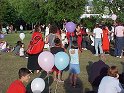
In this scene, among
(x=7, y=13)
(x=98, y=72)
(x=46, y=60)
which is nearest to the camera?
(x=46, y=60)

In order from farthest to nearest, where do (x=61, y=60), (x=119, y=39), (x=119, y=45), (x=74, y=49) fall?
(x=119, y=45), (x=119, y=39), (x=74, y=49), (x=61, y=60)

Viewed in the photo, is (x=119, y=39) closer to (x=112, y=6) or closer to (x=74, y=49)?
(x=74, y=49)

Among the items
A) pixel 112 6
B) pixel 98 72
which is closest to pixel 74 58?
pixel 98 72

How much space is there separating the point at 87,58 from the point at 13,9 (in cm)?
5494

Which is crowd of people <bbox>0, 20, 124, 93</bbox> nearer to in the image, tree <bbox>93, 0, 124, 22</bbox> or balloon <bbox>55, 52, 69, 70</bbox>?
balloon <bbox>55, 52, 69, 70</bbox>

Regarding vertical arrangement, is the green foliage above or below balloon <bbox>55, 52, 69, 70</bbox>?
above

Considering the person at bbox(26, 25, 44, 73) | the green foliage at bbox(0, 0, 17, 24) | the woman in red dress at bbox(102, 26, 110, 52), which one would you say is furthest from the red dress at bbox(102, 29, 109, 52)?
the green foliage at bbox(0, 0, 17, 24)

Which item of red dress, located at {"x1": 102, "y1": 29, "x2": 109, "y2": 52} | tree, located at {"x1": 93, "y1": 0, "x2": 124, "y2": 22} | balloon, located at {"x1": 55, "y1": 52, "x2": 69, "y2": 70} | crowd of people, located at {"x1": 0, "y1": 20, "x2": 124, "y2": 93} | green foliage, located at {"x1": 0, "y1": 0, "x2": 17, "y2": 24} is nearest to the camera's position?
crowd of people, located at {"x1": 0, "y1": 20, "x2": 124, "y2": 93}

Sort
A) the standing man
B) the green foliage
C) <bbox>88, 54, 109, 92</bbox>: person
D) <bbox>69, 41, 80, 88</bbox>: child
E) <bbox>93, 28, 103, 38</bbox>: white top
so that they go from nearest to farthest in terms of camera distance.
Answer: <bbox>88, 54, 109, 92</bbox>: person → <bbox>69, 41, 80, 88</bbox>: child → the standing man → <bbox>93, 28, 103, 38</bbox>: white top → the green foliage

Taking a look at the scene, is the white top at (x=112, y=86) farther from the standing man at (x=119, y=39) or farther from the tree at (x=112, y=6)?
the tree at (x=112, y=6)

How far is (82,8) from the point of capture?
168 feet

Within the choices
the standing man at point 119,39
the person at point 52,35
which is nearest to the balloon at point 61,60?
the person at point 52,35

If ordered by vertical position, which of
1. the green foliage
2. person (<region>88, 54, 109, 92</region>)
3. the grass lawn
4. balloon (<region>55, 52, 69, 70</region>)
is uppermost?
the green foliage

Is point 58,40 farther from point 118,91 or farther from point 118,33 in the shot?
point 118,33
